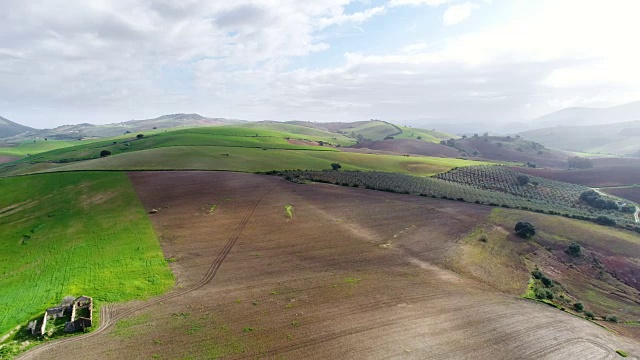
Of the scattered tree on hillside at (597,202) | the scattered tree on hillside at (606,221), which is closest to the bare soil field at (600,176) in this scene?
the scattered tree on hillside at (597,202)

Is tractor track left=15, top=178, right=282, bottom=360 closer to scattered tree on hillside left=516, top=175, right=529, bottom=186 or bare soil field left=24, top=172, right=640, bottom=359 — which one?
bare soil field left=24, top=172, right=640, bottom=359

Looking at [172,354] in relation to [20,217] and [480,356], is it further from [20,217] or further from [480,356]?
[20,217]

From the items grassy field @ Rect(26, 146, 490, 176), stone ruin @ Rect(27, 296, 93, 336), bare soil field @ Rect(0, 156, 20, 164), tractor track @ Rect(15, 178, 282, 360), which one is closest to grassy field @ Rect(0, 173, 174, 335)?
stone ruin @ Rect(27, 296, 93, 336)

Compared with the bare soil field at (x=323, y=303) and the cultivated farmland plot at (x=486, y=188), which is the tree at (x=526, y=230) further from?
the cultivated farmland plot at (x=486, y=188)

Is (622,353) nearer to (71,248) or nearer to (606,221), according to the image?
(606,221)

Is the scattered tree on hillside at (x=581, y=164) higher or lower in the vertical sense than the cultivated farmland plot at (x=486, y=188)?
higher

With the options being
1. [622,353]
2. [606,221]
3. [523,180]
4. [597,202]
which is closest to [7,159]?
[523,180]
